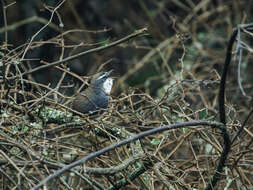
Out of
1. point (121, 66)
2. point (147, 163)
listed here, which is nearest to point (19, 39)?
point (121, 66)

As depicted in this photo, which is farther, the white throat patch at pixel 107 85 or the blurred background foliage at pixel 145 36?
the blurred background foliage at pixel 145 36

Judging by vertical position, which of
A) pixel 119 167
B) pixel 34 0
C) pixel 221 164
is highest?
pixel 34 0

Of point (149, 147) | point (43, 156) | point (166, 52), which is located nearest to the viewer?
point (43, 156)

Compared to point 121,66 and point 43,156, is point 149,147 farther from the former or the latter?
point 121,66

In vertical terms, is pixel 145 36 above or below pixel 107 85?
above

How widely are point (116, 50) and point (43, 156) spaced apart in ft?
25.2

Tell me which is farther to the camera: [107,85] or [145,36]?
[145,36]

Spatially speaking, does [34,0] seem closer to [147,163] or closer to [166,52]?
[166,52]

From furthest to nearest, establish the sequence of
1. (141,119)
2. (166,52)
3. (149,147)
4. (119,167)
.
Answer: (166,52) → (149,147) → (141,119) → (119,167)

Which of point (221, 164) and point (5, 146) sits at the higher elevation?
point (5, 146)

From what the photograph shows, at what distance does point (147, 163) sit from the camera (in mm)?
4070

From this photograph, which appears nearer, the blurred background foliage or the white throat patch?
the white throat patch

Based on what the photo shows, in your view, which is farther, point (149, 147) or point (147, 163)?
point (149, 147)

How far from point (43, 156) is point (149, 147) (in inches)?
69.0
